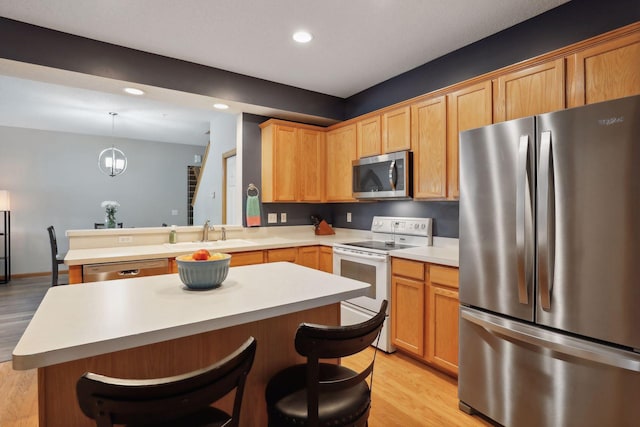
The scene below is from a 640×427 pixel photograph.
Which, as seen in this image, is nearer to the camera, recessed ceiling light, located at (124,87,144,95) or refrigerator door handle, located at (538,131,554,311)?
refrigerator door handle, located at (538,131,554,311)

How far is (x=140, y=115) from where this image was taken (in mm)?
5316

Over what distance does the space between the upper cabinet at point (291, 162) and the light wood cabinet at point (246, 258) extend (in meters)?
0.78

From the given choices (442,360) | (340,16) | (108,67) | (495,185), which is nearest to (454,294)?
(442,360)

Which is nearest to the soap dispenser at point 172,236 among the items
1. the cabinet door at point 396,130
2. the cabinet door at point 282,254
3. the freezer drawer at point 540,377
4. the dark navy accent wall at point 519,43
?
the cabinet door at point 282,254

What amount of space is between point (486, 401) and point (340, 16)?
8.84 feet

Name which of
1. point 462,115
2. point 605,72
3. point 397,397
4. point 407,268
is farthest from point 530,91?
point 397,397

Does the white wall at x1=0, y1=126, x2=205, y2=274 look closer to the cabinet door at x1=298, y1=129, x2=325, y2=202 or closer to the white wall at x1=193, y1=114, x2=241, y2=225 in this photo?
the white wall at x1=193, y1=114, x2=241, y2=225

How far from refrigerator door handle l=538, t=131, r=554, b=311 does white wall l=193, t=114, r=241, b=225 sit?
398 centimetres

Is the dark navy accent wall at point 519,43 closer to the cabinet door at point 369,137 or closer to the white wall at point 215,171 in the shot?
the cabinet door at point 369,137

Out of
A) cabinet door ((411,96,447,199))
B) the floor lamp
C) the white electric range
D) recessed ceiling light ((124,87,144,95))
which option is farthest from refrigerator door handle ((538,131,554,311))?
the floor lamp

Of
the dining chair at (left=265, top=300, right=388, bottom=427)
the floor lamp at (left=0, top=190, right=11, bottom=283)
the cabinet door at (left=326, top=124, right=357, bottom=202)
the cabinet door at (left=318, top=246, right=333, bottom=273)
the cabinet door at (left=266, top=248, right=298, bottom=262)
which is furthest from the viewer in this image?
the floor lamp at (left=0, top=190, right=11, bottom=283)

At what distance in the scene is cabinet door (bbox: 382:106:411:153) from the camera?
3.06 meters

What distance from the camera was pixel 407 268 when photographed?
2.71 m

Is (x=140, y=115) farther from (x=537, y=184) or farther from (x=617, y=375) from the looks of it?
(x=617, y=375)
